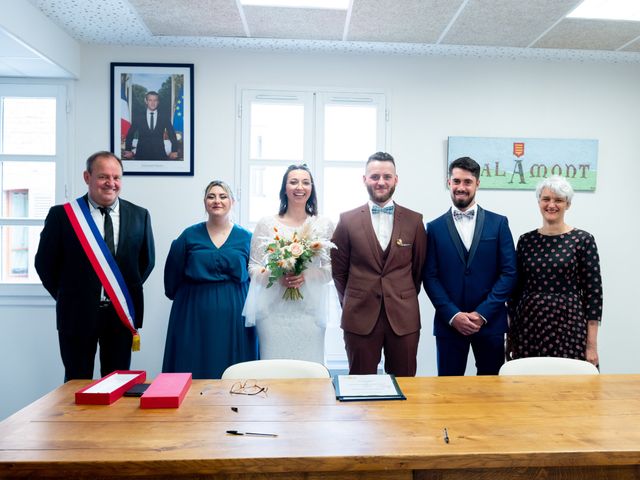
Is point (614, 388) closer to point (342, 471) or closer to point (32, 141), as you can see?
point (342, 471)

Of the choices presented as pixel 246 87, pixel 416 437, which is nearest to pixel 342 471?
pixel 416 437

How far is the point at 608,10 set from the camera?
3.11 meters

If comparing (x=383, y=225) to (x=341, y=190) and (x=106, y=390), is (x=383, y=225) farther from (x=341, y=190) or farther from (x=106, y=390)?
(x=106, y=390)

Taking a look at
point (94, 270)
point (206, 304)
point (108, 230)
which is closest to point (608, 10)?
point (206, 304)

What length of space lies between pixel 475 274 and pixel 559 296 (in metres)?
0.48

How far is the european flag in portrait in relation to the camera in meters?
3.69

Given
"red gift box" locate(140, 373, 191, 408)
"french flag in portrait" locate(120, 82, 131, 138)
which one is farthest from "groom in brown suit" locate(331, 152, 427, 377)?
"french flag in portrait" locate(120, 82, 131, 138)

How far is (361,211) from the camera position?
2.66 m

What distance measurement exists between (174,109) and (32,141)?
1160 millimetres

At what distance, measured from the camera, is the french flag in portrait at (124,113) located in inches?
144

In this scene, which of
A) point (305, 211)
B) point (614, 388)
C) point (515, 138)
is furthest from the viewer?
point (515, 138)

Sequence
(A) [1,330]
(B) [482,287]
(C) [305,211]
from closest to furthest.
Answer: (B) [482,287]
(C) [305,211]
(A) [1,330]

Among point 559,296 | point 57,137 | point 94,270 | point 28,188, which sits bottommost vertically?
point 559,296

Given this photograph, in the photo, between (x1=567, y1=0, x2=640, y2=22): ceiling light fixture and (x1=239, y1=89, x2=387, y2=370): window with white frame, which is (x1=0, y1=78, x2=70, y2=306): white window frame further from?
(x1=567, y1=0, x2=640, y2=22): ceiling light fixture
